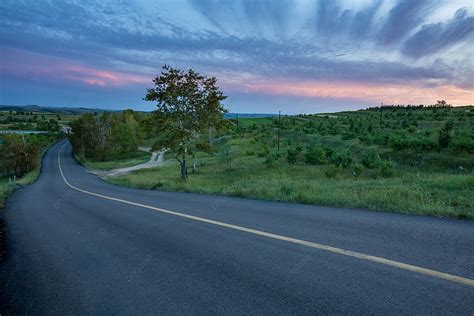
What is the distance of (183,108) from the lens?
21.0m

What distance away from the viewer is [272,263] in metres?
3.99

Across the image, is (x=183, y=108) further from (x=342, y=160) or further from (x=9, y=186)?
(x=9, y=186)

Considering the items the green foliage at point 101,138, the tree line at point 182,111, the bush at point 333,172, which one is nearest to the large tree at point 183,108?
the tree line at point 182,111

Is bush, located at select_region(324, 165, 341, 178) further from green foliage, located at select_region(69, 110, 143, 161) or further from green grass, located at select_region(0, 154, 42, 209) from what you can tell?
green foliage, located at select_region(69, 110, 143, 161)

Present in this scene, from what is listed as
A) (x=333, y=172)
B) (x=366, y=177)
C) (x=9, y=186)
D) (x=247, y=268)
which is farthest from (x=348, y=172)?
(x=9, y=186)

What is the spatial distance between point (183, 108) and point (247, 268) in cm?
1854

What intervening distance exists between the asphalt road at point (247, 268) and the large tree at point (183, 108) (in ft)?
47.3

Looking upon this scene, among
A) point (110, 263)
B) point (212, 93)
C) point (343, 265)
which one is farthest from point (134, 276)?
point (212, 93)

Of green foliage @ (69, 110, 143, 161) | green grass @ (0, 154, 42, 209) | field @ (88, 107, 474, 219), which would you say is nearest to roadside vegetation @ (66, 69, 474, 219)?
field @ (88, 107, 474, 219)

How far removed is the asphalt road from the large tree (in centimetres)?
1442

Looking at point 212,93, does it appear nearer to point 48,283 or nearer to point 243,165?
point 243,165

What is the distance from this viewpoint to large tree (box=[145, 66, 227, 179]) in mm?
20516

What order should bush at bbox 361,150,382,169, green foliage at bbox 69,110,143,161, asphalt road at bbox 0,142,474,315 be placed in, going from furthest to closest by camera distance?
green foliage at bbox 69,110,143,161
bush at bbox 361,150,382,169
asphalt road at bbox 0,142,474,315

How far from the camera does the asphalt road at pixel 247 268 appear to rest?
3.01 metres
